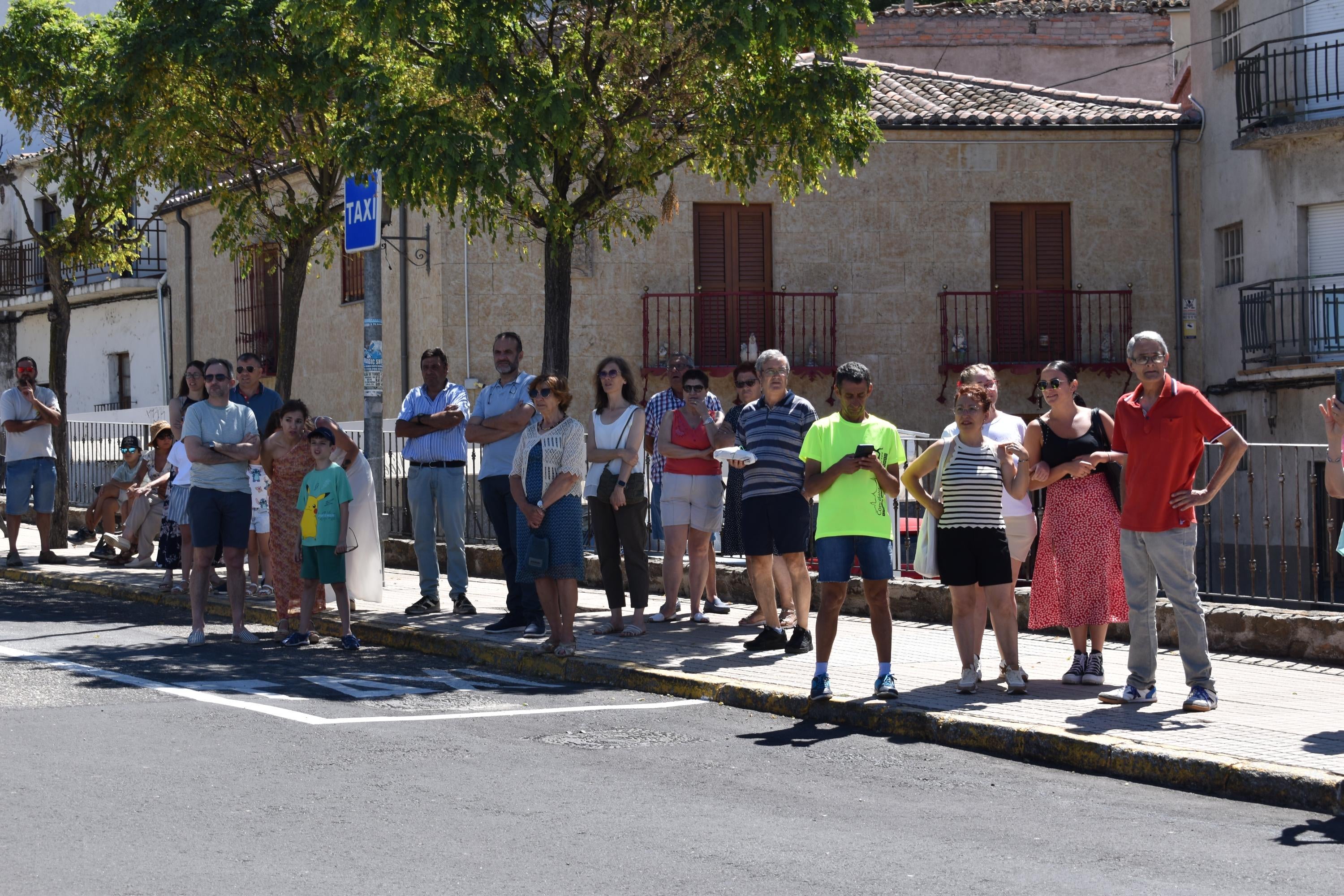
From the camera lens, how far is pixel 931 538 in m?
9.12

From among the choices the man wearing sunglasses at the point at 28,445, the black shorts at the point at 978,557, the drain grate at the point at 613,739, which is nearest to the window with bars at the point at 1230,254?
the man wearing sunglasses at the point at 28,445

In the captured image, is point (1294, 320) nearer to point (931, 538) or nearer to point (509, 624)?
point (509, 624)

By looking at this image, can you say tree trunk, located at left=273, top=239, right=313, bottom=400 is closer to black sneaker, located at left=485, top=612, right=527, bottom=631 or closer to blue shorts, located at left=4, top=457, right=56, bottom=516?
blue shorts, located at left=4, top=457, right=56, bottom=516

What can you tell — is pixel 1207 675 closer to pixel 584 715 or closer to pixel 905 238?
pixel 584 715

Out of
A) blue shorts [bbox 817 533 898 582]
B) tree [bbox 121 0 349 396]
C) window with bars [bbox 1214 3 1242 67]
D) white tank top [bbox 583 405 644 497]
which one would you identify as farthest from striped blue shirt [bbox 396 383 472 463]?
window with bars [bbox 1214 3 1242 67]

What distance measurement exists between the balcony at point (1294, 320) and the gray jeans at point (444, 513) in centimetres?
1439

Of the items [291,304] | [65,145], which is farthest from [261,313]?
[291,304]

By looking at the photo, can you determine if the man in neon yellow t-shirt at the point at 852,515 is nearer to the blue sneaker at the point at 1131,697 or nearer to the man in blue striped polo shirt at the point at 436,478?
the blue sneaker at the point at 1131,697

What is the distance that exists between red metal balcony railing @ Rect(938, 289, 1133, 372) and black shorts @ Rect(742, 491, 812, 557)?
1452 centimetres

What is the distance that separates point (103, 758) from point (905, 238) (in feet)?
62.2

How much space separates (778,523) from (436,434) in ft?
11.4

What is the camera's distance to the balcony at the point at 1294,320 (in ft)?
74.6

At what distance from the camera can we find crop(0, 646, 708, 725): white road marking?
8.50 m

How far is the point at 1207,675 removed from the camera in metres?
8.37
